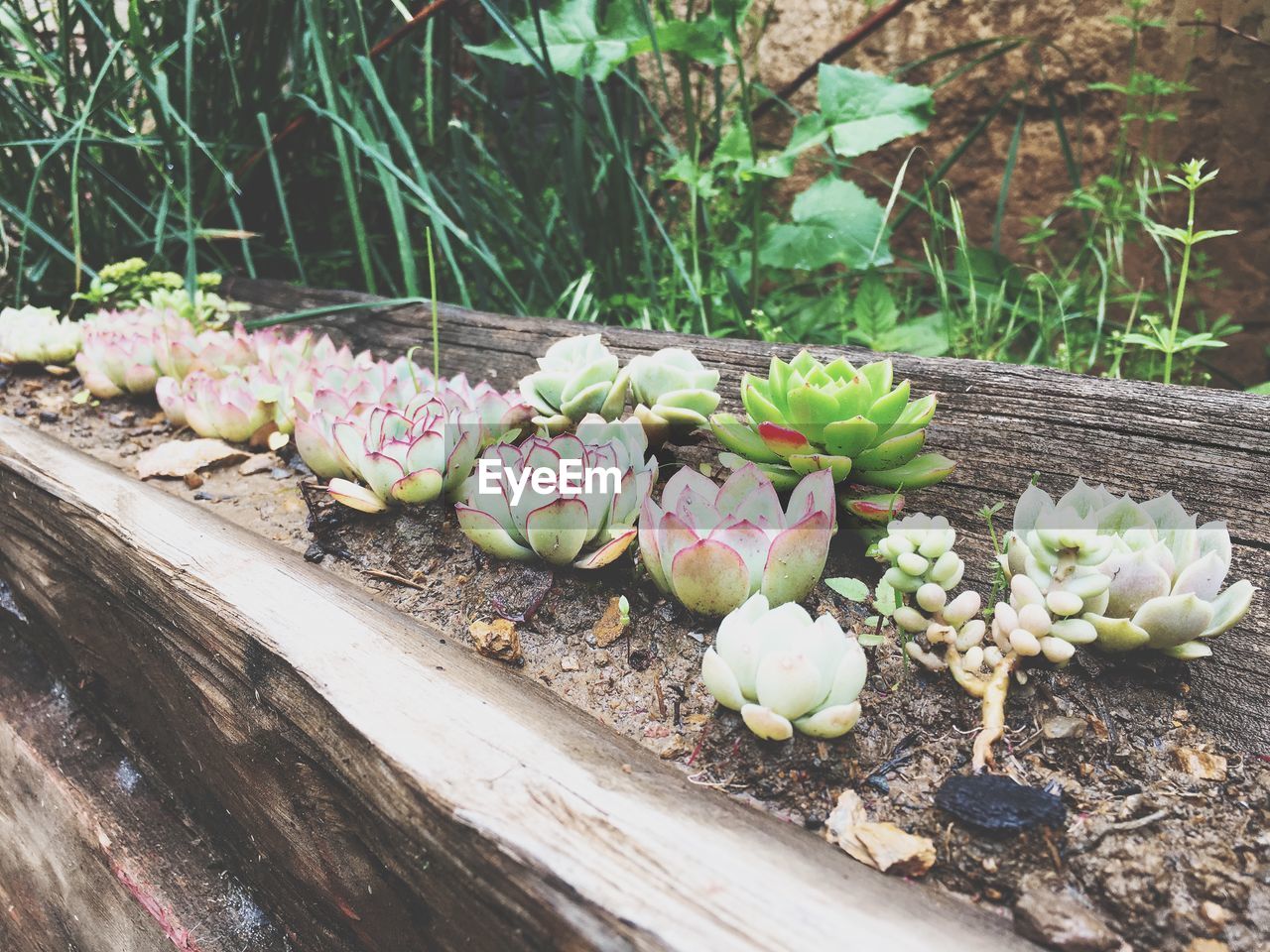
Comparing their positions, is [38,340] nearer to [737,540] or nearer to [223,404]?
[223,404]

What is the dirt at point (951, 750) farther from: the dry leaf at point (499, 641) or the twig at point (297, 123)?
the twig at point (297, 123)

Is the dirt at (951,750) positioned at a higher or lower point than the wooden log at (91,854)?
higher

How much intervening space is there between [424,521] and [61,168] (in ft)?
6.63

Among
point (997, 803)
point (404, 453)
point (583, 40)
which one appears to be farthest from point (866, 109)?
point (997, 803)

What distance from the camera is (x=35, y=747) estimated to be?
122 centimetres

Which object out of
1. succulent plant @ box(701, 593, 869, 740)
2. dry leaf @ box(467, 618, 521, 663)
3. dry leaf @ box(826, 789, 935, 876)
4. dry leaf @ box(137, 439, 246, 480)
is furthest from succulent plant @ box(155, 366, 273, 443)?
dry leaf @ box(826, 789, 935, 876)

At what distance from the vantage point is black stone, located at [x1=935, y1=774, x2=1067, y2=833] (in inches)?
25.2

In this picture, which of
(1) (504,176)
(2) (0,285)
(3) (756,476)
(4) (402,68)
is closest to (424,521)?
(3) (756,476)

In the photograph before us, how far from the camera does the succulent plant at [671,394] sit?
990 millimetres

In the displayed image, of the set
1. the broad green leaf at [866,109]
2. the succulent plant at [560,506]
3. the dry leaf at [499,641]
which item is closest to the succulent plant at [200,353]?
the succulent plant at [560,506]

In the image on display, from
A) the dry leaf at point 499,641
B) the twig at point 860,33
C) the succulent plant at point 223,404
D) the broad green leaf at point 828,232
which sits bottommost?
the dry leaf at point 499,641

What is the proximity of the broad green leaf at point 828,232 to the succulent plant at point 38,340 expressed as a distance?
5.13ft

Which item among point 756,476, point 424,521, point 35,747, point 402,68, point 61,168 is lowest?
point 35,747

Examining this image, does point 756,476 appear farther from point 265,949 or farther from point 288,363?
point 288,363
